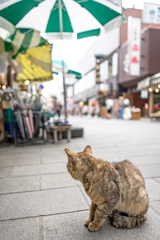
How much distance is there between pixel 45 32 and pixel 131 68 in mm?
14063

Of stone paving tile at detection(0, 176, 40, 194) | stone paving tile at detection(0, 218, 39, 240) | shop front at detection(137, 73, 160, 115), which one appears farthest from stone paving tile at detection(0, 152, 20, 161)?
shop front at detection(137, 73, 160, 115)

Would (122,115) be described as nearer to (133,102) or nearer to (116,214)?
(133,102)

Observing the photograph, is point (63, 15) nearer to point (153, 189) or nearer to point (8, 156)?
point (8, 156)

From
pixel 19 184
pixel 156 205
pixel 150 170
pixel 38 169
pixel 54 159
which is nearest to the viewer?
pixel 156 205

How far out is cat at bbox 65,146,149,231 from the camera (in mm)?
1466

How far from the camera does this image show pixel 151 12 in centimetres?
483

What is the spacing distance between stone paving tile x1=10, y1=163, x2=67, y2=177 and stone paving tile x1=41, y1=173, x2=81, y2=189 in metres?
0.23

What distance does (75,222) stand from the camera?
1.75m

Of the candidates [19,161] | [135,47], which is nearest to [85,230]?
[19,161]

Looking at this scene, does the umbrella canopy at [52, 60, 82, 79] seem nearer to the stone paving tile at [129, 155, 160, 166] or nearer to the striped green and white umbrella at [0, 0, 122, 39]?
the striped green and white umbrella at [0, 0, 122, 39]

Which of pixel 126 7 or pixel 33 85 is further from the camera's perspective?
pixel 33 85

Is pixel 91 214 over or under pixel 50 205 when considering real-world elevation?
over

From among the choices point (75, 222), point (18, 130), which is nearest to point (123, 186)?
point (75, 222)

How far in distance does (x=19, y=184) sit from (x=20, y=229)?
3.47 feet
